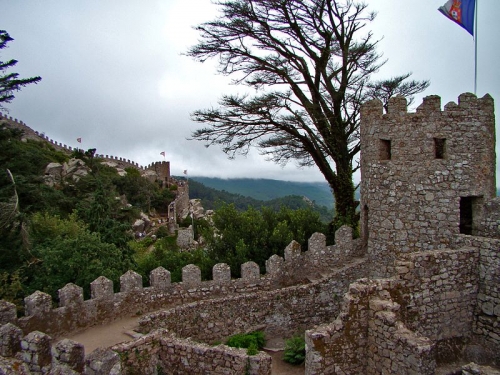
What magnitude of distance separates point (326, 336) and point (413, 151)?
16.1 ft

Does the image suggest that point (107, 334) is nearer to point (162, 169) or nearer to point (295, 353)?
point (295, 353)

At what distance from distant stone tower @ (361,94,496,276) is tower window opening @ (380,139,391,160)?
0.30 ft

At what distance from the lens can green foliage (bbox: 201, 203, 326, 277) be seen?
13.5 m

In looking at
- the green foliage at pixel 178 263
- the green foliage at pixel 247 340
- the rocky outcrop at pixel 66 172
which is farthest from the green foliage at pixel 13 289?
the rocky outcrop at pixel 66 172

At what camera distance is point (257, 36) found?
1580 centimetres

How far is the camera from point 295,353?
9195 millimetres

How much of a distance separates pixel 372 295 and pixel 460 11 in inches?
289

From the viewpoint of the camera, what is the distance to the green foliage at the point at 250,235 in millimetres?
13461

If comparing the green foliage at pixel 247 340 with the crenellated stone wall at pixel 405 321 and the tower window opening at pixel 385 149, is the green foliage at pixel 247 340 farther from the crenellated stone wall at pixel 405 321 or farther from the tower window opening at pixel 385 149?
the tower window opening at pixel 385 149

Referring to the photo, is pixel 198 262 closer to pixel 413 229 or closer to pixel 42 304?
pixel 42 304

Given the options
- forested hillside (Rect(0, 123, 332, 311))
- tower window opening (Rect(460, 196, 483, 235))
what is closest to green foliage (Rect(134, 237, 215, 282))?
forested hillside (Rect(0, 123, 332, 311))

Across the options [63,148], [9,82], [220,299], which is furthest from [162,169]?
[220,299]

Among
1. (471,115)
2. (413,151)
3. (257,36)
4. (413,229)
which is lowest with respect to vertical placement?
(413,229)

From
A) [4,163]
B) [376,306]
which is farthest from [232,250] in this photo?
Result: [4,163]
